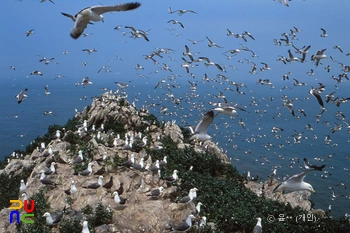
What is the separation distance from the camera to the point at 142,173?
15234 mm

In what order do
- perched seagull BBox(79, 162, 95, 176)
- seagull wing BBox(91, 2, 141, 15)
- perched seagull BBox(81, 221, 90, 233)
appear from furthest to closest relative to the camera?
perched seagull BBox(79, 162, 95, 176), perched seagull BBox(81, 221, 90, 233), seagull wing BBox(91, 2, 141, 15)

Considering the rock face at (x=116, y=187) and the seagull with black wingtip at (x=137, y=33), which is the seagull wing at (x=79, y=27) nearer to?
the rock face at (x=116, y=187)

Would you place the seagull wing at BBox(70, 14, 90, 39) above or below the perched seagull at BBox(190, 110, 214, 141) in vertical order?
above

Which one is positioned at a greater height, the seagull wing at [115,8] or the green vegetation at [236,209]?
the seagull wing at [115,8]

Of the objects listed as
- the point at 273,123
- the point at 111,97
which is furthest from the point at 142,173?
the point at 273,123

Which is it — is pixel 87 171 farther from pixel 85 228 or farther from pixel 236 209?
pixel 236 209

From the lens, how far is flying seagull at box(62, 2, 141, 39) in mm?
9242

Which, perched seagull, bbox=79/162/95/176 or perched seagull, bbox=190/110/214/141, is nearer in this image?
perched seagull, bbox=190/110/214/141

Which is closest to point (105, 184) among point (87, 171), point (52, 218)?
point (87, 171)

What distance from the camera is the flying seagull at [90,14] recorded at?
30.3ft

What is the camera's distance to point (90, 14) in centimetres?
990

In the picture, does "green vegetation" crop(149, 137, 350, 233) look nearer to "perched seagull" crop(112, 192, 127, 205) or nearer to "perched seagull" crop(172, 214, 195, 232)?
"perched seagull" crop(172, 214, 195, 232)

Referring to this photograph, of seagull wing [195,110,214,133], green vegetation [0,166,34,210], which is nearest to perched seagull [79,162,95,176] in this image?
green vegetation [0,166,34,210]

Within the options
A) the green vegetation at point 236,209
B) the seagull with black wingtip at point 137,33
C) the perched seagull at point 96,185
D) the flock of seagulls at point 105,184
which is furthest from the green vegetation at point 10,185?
the seagull with black wingtip at point 137,33
